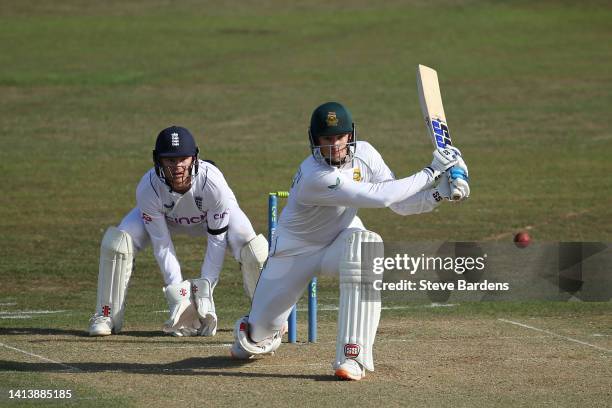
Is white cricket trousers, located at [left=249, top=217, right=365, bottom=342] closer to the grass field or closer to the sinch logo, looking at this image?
the grass field

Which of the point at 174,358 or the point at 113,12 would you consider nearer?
the point at 174,358

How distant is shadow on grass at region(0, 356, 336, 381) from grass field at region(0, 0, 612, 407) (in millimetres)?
33

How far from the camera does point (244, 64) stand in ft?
102

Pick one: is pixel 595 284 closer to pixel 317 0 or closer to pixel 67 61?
pixel 67 61

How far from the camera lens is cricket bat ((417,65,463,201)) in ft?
29.4

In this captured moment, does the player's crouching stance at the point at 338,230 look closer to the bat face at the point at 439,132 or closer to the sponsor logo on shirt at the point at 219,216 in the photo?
the bat face at the point at 439,132

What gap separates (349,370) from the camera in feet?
26.5

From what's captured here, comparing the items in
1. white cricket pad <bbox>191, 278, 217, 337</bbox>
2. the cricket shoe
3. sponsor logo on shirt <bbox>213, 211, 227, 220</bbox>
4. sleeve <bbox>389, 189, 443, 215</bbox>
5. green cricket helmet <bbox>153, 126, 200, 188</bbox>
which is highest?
green cricket helmet <bbox>153, 126, 200, 188</bbox>

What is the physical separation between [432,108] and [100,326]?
3.32 metres

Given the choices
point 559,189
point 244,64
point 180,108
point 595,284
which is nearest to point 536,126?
point 559,189

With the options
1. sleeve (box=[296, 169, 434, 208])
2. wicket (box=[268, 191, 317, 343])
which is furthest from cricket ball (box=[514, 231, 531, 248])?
sleeve (box=[296, 169, 434, 208])

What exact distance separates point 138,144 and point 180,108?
3680 mm

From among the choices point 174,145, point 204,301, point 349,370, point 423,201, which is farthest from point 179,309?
A: point 423,201

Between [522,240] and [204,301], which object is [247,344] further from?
[522,240]
